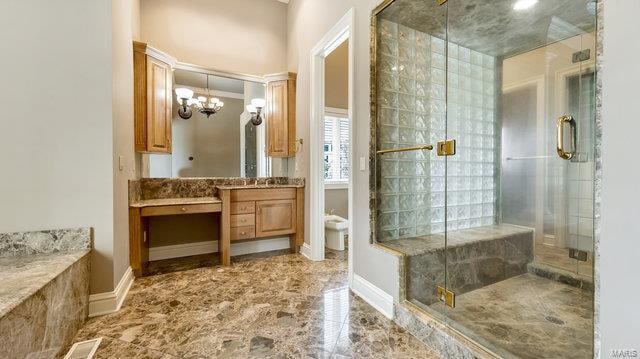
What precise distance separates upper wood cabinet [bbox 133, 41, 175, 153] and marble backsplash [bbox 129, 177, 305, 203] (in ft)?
1.29

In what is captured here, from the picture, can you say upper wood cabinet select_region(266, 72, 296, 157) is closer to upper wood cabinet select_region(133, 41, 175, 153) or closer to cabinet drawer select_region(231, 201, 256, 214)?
cabinet drawer select_region(231, 201, 256, 214)

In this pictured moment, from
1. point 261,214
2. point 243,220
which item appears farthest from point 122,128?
point 261,214

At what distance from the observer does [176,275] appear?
2654mm

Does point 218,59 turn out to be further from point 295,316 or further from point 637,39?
point 637,39

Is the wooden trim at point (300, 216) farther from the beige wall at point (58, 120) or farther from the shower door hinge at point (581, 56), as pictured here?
the shower door hinge at point (581, 56)

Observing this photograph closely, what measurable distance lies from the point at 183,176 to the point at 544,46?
3866 millimetres

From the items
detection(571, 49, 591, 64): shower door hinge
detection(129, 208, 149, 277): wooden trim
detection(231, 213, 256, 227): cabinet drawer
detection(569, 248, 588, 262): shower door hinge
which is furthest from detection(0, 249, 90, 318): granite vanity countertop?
detection(571, 49, 591, 64): shower door hinge

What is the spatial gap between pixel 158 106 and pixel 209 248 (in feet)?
5.82

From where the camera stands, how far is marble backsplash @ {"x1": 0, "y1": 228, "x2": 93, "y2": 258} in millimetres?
1712

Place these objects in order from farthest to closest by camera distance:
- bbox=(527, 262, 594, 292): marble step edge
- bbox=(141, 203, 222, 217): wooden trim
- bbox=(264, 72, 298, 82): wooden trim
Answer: bbox=(264, 72, 298, 82): wooden trim, bbox=(141, 203, 222, 217): wooden trim, bbox=(527, 262, 594, 292): marble step edge

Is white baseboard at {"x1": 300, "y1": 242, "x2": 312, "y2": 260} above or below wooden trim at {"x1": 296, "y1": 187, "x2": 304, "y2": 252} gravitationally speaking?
below

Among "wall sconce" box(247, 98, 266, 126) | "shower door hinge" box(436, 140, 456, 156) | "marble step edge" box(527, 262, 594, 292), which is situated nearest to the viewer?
"shower door hinge" box(436, 140, 456, 156)

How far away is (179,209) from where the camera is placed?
106 inches

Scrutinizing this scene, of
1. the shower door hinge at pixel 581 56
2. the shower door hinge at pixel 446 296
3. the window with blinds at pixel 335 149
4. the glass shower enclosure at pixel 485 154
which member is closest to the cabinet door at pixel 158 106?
the glass shower enclosure at pixel 485 154
